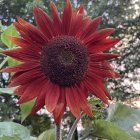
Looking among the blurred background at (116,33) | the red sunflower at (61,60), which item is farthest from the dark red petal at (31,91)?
the blurred background at (116,33)

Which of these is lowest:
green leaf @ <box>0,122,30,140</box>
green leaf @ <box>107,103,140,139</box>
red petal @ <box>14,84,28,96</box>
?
green leaf @ <box>0,122,30,140</box>

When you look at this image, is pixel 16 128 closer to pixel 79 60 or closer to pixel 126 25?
pixel 79 60

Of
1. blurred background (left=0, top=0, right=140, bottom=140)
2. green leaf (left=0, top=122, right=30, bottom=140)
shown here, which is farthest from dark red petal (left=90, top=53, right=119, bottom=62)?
blurred background (left=0, top=0, right=140, bottom=140)

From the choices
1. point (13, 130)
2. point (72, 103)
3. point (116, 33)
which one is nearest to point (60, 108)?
point (72, 103)

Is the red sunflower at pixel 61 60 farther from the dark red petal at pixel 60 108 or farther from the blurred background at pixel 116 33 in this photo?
the blurred background at pixel 116 33

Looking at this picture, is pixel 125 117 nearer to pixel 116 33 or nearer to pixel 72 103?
pixel 72 103

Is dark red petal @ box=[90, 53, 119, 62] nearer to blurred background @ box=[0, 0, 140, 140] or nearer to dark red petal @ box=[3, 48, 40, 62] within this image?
dark red petal @ box=[3, 48, 40, 62]
